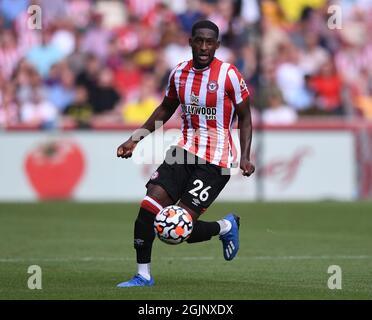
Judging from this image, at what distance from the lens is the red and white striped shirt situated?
1056 cm

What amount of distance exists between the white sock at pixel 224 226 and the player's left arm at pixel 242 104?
841 millimetres

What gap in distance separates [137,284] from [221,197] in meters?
11.5

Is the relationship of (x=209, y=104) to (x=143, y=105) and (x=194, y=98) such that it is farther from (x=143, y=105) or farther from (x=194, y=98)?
(x=143, y=105)

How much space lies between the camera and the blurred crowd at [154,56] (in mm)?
22609

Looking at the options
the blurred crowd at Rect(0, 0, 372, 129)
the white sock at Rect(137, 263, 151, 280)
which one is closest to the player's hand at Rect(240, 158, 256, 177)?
the white sock at Rect(137, 263, 151, 280)

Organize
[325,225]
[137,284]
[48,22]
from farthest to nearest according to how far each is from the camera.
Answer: [48,22], [325,225], [137,284]

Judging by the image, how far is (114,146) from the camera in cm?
2147

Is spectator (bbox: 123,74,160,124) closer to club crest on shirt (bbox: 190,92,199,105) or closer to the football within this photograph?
club crest on shirt (bbox: 190,92,199,105)

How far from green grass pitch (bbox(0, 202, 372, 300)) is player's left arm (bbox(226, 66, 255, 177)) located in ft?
4.04

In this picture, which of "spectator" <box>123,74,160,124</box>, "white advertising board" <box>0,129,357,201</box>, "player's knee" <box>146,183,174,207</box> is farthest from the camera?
"spectator" <box>123,74,160,124</box>

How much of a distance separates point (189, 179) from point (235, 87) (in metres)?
0.96

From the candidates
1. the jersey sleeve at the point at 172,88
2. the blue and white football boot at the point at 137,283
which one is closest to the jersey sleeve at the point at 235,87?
the jersey sleeve at the point at 172,88

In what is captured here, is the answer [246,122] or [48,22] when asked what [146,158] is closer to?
[48,22]

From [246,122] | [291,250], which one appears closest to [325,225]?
[291,250]
